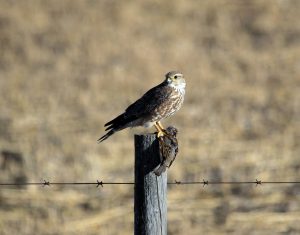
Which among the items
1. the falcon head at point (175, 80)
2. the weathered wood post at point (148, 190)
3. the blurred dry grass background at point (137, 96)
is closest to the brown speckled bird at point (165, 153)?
the weathered wood post at point (148, 190)

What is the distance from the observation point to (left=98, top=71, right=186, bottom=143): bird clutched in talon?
8.32m

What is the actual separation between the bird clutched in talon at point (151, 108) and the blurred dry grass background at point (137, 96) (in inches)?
Result: 121

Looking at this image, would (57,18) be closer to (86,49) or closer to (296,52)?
(86,49)

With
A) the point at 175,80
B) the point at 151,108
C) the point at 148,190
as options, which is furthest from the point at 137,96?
the point at 148,190

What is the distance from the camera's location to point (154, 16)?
22.8 meters

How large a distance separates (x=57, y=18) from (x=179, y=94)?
545 inches

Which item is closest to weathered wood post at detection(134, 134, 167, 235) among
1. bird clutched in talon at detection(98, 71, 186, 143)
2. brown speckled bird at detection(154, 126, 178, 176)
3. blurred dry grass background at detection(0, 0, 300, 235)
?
brown speckled bird at detection(154, 126, 178, 176)

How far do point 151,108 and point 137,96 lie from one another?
9368 millimetres

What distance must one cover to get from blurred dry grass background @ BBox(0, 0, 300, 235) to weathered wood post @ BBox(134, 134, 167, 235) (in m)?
4.90

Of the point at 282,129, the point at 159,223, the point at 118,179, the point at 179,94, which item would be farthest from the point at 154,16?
the point at 159,223

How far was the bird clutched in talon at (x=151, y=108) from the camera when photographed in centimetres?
832

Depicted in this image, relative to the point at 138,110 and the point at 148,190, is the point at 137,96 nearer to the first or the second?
the point at 138,110

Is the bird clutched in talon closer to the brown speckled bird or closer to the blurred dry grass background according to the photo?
the brown speckled bird

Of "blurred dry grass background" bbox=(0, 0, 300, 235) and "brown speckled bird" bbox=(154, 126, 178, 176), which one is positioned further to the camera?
"blurred dry grass background" bbox=(0, 0, 300, 235)
